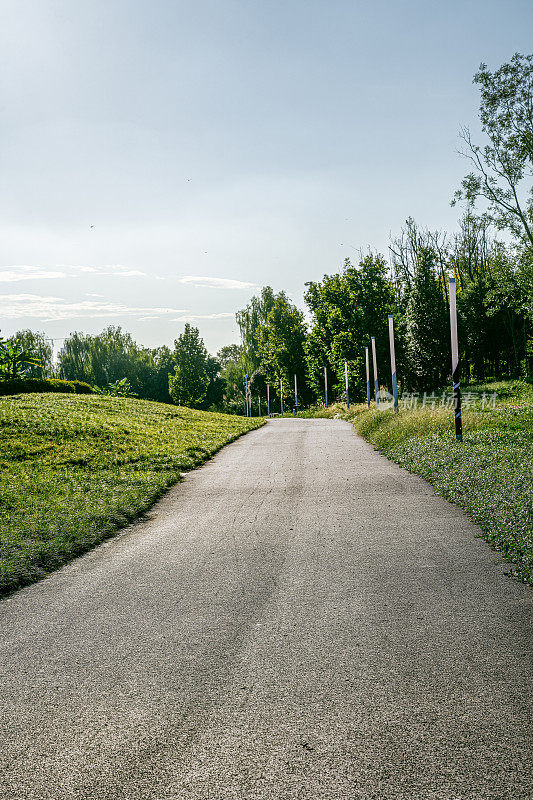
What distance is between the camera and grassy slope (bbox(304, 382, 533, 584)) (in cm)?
620

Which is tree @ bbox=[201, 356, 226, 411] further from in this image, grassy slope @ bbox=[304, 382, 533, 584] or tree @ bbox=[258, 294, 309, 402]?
grassy slope @ bbox=[304, 382, 533, 584]

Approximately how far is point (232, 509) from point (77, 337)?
8916 centimetres

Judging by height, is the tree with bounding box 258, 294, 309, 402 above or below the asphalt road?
above

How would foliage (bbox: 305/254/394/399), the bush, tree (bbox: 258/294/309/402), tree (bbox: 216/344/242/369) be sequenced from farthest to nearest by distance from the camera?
tree (bbox: 216/344/242/369) < tree (bbox: 258/294/309/402) < foliage (bbox: 305/254/394/399) < the bush

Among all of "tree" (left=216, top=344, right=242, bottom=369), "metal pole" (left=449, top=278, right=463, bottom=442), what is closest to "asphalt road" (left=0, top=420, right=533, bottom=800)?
"metal pole" (left=449, top=278, right=463, bottom=442)

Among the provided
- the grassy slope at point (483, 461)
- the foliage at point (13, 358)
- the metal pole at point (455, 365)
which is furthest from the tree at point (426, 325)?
the metal pole at point (455, 365)

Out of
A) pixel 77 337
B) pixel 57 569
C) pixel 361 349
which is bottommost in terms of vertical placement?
pixel 57 569

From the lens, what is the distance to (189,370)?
72500 mm

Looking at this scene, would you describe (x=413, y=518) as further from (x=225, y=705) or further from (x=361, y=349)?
(x=361, y=349)

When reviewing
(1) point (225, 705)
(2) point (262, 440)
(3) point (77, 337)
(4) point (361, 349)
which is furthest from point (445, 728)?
(3) point (77, 337)

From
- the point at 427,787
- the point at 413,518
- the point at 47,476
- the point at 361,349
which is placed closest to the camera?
the point at 427,787

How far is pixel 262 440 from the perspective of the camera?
782 inches

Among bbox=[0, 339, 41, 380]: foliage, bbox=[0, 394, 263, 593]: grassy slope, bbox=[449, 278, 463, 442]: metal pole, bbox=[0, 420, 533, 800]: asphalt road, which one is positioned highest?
bbox=[0, 339, 41, 380]: foliage

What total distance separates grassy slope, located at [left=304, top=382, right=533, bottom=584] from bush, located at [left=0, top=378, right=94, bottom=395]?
53.2 ft
